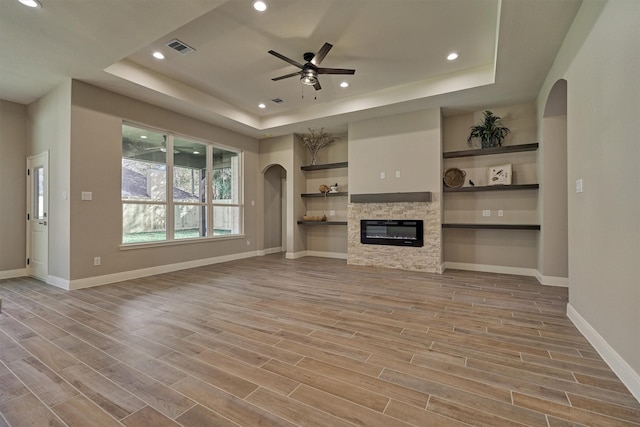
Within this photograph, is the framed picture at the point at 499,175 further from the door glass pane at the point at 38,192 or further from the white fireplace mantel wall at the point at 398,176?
the door glass pane at the point at 38,192

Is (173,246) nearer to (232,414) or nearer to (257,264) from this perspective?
(257,264)

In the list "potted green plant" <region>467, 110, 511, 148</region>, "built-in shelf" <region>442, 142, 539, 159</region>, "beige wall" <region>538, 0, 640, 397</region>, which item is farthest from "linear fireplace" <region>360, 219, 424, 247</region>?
"beige wall" <region>538, 0, 640, 397</region>

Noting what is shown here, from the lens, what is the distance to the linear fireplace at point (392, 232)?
5293mm

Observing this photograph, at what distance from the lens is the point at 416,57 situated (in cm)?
398

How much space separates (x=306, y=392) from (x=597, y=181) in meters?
2.64

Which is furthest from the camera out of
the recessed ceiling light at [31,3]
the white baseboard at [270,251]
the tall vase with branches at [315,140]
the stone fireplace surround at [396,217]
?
the white baseboard at [270,251]

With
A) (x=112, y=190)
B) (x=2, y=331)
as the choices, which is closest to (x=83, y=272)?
(x=112, y=190)

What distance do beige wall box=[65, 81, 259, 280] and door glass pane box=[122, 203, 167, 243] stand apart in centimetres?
16

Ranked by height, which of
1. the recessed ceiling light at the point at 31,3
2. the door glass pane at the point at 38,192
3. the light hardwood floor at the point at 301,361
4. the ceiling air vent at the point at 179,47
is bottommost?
the light hardwood floor at the point at 301,361

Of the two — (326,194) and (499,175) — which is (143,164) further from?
(499,175)

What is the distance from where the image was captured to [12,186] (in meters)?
4.80

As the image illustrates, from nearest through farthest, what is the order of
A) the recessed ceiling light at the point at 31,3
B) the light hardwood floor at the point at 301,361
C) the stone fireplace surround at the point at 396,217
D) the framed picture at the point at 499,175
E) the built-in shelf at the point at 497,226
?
1. the light hardwood floor at the point at 301,361
2. the recessed ceiling light at the point at 31,3
3. the built-in shelf at the point at 497,226
4. the framed picture at the point at 499,175
5. the stone fireplace surround at the point at 396,217

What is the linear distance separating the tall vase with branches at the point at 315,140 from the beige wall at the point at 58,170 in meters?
4.35

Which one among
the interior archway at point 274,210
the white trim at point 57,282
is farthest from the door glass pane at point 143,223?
the interior archway at point 274,210
